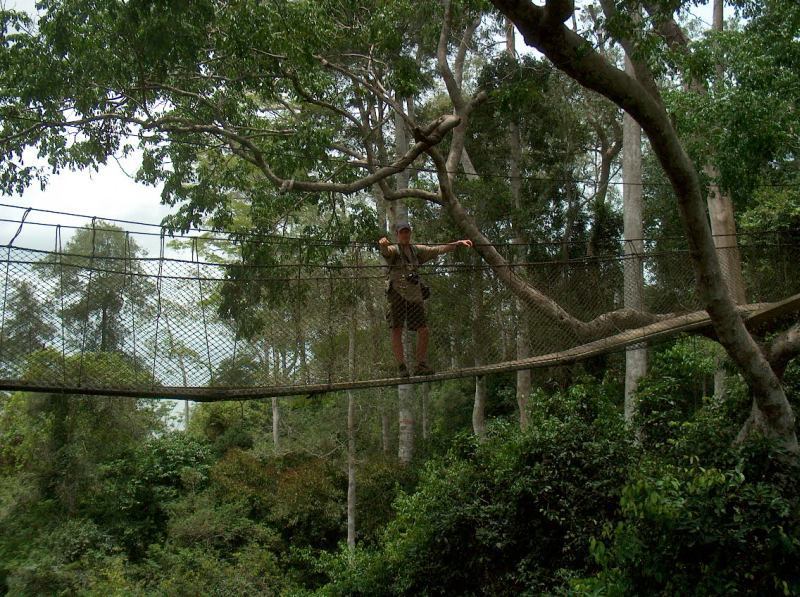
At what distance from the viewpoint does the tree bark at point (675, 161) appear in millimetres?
3234

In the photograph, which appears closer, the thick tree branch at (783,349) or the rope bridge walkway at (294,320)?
the rope bridge walkway at (294,320)

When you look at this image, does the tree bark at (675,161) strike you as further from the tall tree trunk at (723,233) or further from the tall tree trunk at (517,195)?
the tall tree trunk at (517,195)

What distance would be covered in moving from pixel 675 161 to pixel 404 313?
6.37 ft

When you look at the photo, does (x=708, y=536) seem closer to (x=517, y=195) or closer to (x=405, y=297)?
(x=405, y=297)

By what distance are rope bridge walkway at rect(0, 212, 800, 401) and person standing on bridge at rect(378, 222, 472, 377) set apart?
9 centimetres

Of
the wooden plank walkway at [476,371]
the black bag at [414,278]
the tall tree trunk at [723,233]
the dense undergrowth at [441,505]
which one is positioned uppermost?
the tall tree trunk at [723,233]

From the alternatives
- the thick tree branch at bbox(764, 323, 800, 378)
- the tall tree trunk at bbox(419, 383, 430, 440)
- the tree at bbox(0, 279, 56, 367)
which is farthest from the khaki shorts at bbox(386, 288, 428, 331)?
the tall tree trunk at bbox(419, 383, 430, 440)

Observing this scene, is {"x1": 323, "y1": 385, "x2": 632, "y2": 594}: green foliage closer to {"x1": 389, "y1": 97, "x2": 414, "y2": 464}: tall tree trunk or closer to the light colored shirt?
the light colored shirt

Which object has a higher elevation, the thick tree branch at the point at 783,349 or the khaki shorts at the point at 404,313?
the khaki shorts at the point at 404,313

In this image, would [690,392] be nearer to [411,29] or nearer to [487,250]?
[411,29]

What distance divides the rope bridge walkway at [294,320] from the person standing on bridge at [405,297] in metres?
0.09

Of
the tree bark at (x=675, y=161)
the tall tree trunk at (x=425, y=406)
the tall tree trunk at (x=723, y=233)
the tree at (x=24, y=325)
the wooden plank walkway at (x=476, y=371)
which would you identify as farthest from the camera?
the tall tree trunk at (x=425, y=406)

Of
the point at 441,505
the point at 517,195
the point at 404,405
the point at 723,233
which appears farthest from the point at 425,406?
the point at 441,505

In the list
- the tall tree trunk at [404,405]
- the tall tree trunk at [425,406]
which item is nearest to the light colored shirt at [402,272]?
the tall tree trunk at [404,405]
